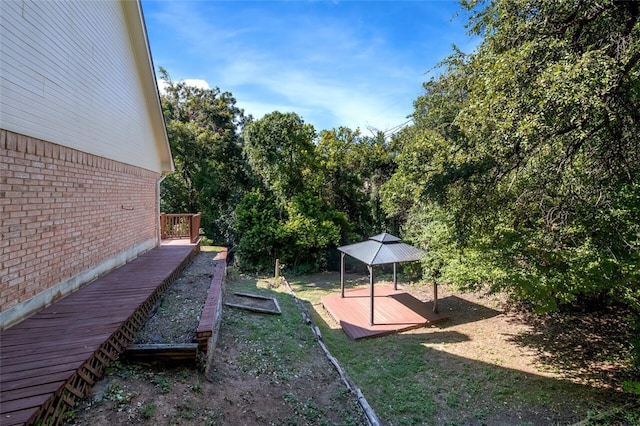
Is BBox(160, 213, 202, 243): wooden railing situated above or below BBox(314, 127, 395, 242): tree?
below

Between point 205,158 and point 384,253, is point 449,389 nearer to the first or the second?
point 384,253

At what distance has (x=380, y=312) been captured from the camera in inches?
387

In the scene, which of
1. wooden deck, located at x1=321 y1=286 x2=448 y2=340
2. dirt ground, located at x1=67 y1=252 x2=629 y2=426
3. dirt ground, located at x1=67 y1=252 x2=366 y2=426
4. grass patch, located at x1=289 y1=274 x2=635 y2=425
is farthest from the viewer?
wooden deck, located at x1=321 y1=286 x2=448 y2=340

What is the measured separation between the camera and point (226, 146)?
1864 cm

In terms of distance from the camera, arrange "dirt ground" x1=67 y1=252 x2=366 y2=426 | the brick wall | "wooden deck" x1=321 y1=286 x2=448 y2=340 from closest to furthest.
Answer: "dirt ground" x1=67 y1=252 x2=366 y2=426 < the brick wall < "wooden deck" x1=321 y1=286 x2=448 y2=340

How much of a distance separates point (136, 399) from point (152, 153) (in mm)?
8611

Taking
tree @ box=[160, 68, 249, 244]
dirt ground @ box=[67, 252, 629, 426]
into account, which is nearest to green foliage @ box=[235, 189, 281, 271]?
tree @ box=[160, 68, 249, 244]

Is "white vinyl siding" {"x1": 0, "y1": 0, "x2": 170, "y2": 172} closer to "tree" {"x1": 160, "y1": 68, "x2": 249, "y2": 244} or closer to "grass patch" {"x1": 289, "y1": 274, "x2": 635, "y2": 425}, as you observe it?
"grass patch" {"x1": 289, "y1": 274, "x2": 635, "y2": 425}


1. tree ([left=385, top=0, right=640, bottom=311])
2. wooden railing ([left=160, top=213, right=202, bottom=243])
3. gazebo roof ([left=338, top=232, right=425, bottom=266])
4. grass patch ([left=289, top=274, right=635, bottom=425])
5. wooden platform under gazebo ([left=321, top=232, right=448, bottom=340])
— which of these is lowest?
grass patch ([left=289, top=274, right=635, bottom=425])

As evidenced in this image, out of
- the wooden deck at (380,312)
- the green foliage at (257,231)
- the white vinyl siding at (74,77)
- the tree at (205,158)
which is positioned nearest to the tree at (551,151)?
the wooden deck at (380,312)

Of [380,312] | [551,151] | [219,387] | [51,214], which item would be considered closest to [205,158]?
[380,312]

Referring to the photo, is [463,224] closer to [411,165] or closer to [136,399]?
[411,165]

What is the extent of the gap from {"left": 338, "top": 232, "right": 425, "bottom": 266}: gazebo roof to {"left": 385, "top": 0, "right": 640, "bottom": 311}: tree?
251 cm

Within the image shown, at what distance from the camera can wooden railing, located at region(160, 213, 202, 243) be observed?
1164cm
